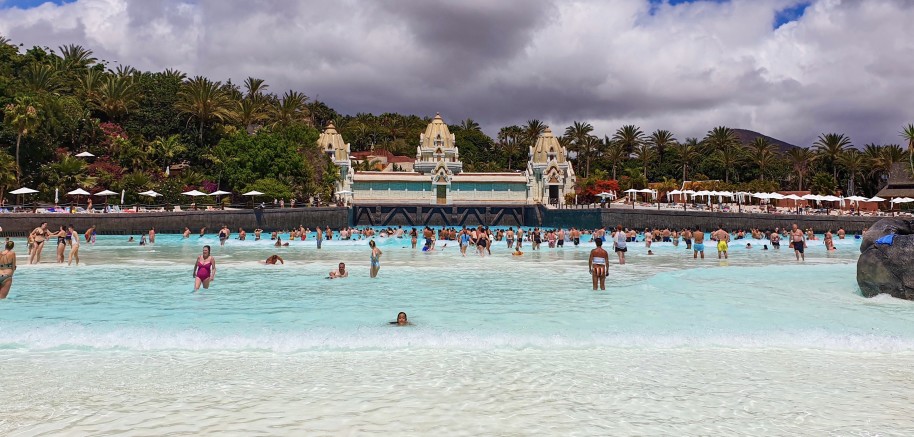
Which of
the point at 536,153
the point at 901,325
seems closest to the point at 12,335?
the point at 901,325

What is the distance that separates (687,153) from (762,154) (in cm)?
924

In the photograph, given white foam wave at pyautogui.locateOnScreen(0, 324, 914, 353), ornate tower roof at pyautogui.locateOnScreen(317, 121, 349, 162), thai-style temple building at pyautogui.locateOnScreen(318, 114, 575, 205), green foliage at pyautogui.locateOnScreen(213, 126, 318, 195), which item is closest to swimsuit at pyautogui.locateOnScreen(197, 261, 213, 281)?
white foam wave at pyautogui.locateOnScreen(0, 324, 914, 353)

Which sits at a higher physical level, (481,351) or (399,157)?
(399,157)

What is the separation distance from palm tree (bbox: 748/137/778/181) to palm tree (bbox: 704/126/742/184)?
75.1 inches

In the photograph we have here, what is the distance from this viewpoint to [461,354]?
930 cm

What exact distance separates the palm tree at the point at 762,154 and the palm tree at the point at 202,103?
65.5 meters

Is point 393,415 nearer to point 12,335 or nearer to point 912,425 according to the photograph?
point 912,425

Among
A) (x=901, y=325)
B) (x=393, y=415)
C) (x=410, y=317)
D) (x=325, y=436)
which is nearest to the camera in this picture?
(x=325, y=436)

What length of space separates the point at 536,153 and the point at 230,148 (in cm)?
3442

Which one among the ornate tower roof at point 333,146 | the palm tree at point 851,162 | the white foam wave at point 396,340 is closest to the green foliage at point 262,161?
the ornate tower roof at point 333,146

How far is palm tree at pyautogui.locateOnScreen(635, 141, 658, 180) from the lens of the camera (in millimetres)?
87938

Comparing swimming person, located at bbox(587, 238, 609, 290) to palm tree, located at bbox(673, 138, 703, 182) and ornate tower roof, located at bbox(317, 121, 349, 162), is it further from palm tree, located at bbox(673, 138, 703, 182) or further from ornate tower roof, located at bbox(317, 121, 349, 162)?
palm tree, located at bbox(673, 138, 703, 182)

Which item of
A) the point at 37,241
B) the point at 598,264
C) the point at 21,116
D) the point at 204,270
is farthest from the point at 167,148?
the point at 598,264

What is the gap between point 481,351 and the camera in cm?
953
